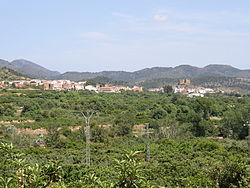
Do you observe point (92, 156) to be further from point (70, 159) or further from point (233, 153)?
point (233, 153)

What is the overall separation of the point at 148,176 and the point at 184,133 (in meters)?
23.1

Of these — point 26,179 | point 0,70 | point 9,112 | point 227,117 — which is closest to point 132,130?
point 227,117

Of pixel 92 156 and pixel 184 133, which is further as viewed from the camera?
pixel 184 133

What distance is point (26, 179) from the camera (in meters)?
11.0

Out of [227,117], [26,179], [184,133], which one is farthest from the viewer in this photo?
[227,117]

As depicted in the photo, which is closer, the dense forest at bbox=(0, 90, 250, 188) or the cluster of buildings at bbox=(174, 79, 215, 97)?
the dense forest at bbox=(0, 90, 250, 188)

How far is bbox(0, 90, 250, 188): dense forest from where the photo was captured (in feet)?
39.1

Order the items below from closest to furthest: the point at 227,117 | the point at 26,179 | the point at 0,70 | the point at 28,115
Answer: the point at 26,179 < the point at 227,117 < the point at 28,115 < the point at 0,70

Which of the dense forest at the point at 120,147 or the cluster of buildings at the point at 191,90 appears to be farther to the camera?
the cluster of buildings at the point at 191,90

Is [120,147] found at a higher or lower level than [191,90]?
lower

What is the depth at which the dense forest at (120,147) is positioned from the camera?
39.1 ft

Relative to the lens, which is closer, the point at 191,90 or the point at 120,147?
the point at 120,147

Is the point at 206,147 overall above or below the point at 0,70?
below

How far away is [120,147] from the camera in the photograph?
31438 mm
